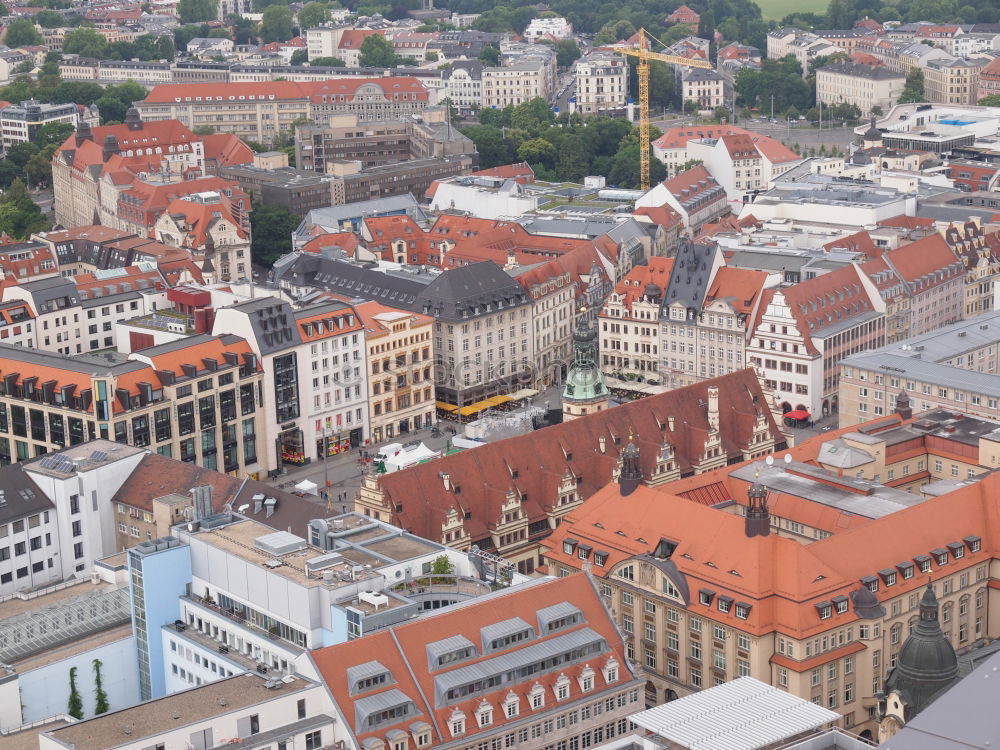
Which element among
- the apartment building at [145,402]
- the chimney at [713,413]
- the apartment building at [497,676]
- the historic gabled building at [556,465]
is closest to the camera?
→ the apartment building at [497,676]

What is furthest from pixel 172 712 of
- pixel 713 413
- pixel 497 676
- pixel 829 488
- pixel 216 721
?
pixel 713 413

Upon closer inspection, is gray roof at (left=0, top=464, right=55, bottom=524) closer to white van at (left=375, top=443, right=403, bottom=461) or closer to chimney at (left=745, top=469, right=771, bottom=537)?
white van at (left=375, top=443, right=403, bottom=461)

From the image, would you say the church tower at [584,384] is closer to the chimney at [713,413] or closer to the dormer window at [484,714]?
the chimney at [713,413]

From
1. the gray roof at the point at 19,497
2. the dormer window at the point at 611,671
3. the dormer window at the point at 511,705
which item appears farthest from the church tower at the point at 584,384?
the dormer window at the point at 511,705

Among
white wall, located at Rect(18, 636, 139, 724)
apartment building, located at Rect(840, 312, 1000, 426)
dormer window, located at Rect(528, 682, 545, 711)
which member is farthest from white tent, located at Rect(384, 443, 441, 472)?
dormer window, located at Rect(528, 682, 545, 711)

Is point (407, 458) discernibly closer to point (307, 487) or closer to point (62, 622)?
point (307, 487)

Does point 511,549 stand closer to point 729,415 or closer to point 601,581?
point 601,581
